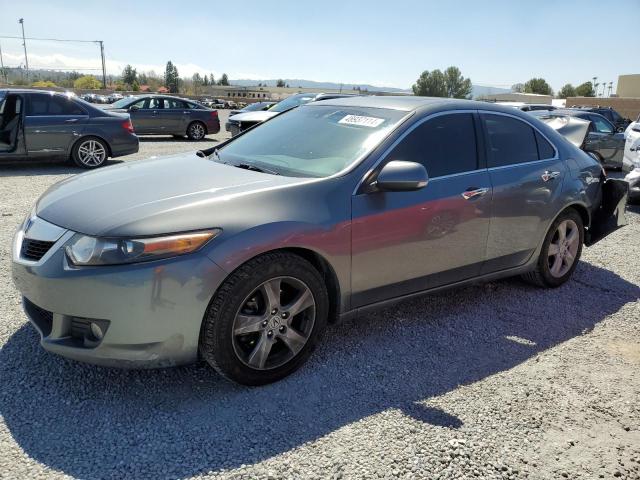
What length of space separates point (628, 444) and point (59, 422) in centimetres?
287

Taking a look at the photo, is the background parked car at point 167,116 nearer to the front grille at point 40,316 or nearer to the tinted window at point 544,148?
the tinted window at point 544,148

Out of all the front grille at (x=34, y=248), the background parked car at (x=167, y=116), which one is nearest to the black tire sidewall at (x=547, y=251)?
the front grille at (x=34, y=248)

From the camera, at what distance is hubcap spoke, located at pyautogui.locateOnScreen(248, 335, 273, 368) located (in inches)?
117

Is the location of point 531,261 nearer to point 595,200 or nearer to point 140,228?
point 595,200

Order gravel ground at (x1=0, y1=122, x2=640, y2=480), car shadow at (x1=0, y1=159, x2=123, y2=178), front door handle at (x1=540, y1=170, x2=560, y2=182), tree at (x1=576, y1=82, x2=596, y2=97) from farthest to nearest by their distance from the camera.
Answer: tree at (x1=576, y1=82, x2=596, y2=97)
car shadow at (x1=0, y1=159, x2=123, y2=178)
front door handle at (x1=540, y1=170, x2=560, y2=182)
gravel ground at (x1=0, y1=122, x2=640, y2=480)

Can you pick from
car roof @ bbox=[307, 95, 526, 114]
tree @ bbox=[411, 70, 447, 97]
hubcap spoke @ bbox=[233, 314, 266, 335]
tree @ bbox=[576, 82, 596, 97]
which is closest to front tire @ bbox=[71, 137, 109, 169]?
car roof @ bbox=[307, 95, 526, 114]

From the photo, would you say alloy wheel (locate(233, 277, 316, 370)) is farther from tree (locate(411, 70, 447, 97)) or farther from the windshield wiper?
tree (locate(411, 70, 447, 97))

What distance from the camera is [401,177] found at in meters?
3.21

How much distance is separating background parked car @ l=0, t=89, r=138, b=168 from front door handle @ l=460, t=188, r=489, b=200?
8461 millimetres

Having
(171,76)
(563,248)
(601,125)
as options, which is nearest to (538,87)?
(171,76)

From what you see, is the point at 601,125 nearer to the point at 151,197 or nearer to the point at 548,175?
the point at 548,175

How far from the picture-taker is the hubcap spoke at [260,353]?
9.75 feet

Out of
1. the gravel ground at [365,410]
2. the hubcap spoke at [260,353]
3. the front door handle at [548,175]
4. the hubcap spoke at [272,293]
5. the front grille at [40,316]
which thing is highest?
the front door handle at [548,175]

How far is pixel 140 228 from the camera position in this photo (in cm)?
265
